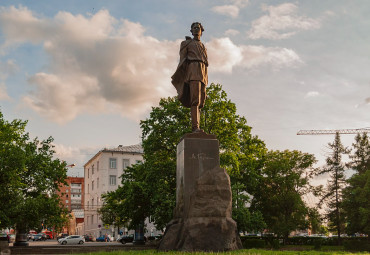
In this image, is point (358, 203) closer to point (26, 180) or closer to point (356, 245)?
point (356, 245)

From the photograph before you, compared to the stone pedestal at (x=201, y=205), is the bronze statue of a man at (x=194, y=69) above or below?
above

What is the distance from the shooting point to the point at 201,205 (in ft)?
35.7

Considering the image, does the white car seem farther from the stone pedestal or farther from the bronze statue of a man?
the bronze statue of a man

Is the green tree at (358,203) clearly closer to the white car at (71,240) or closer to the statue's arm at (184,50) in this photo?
the statue's arm at (184,50)

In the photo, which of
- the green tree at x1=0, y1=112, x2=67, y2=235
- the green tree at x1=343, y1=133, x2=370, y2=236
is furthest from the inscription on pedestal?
the green tree at x1=343, y1=133, x2=370, y2=236

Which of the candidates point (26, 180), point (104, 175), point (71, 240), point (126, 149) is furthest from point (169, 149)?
point (126, 149)

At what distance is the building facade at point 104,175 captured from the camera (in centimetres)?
7025

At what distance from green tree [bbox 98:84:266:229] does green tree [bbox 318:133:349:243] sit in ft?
51.6

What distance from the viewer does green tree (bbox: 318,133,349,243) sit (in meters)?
42.4

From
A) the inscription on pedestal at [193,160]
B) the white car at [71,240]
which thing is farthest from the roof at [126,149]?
the inscription on pedestal at [193,160]

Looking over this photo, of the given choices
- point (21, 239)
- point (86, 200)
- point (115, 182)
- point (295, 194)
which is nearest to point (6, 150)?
point (21, 239)

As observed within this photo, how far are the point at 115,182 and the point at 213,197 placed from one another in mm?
61910

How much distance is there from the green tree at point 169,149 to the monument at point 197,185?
1410 cm

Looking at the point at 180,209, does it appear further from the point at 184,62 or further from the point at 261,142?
the point at 261,142
